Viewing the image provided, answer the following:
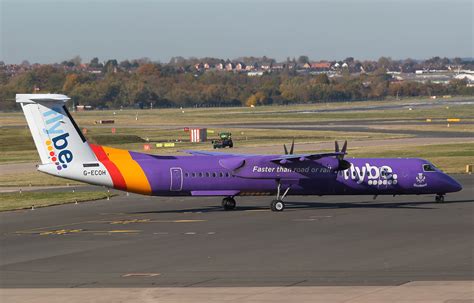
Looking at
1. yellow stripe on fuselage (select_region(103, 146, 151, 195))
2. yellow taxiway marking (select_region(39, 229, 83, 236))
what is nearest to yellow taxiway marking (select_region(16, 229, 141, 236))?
yellow taxiway marking (select_region(39, 229, 83, 236))

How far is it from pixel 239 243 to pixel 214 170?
10.5m

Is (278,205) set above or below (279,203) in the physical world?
below

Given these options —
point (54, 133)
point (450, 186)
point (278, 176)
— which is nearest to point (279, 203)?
point (278, 176)

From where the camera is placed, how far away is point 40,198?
191 ft

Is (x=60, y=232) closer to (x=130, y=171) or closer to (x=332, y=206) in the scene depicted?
(x=130, y=171)

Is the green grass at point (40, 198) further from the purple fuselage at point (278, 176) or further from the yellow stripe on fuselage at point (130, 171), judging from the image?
the purple fuselage at point (278, 176)

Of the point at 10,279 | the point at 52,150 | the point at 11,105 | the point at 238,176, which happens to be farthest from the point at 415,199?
the point at 11,105

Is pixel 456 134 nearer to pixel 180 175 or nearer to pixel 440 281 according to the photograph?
pixel 180 175

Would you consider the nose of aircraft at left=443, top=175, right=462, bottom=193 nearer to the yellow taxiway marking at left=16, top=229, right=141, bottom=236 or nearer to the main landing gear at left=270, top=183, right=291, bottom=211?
the main landing gear at left=270, top=183, right=291, bottom=211

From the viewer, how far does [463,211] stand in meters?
50.0

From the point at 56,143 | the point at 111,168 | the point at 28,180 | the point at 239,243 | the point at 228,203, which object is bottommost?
the point at 28,180

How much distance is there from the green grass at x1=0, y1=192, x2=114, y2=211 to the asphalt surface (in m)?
1.78

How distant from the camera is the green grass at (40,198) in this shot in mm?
54588

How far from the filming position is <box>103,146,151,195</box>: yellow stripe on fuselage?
47.4m
